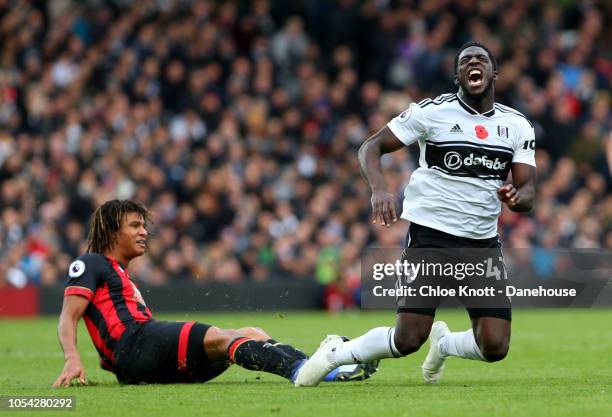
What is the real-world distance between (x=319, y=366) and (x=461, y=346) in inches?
44.3

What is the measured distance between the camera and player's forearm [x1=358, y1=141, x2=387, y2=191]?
29.1ft

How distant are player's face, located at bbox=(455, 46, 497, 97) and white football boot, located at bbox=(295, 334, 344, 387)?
6.64 feet

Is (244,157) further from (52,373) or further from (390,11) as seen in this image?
(52,373)

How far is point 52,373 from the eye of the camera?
11.0 meters

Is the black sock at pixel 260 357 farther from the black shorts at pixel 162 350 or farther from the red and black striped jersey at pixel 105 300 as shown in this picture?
the red and black striped jersey at pixel 105 300

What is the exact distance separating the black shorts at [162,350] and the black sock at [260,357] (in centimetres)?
29

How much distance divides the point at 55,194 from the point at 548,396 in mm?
14515

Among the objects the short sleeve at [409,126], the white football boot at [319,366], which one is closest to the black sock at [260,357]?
the white football boot at [319,366]

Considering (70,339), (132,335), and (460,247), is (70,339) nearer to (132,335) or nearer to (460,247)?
(132,335)

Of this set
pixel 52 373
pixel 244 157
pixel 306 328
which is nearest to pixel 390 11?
pixel 244 157

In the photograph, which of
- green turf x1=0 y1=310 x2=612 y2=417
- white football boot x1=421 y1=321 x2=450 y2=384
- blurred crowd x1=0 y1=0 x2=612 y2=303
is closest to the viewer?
green turf x1=0 y1=310 x2=612 y2=417

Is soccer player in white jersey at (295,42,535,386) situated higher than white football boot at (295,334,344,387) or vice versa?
soccer player in white jersey at (295,42,535,386)

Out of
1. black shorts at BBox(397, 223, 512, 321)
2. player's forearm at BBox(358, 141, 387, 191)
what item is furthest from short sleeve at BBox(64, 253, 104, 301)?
black shorts at BBox(397, 223, 512, 321)

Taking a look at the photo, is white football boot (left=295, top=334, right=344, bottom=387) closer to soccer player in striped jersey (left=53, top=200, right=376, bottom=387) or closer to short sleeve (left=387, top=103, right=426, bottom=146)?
soccer player in striped jersey (left=53, top=200, right=376, bottom=387)
